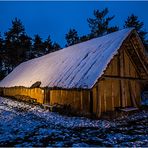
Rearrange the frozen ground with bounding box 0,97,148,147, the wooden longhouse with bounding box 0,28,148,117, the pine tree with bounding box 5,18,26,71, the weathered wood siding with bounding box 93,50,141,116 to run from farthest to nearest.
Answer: the pine tree with bounding box 5,18,26,71, the weathered wood siding with bounding box 93,50,141,116, the wooden longhouse with bounding box 0,28,148,117, the frozen ground with bounding box 0,97,148,147

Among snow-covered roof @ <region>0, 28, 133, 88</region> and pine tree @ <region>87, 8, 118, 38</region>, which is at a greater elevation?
pine tree @ <region>87, 8, 118, 38</region>

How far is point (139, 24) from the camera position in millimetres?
41094

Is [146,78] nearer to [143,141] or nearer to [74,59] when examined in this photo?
[74,59]

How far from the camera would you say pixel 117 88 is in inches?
685

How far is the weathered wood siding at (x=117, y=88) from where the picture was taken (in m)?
15.8

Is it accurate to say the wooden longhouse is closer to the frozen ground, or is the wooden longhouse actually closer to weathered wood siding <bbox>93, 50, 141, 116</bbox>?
weathered wood siding <bbox>93, 50, 141, 116</bbox>

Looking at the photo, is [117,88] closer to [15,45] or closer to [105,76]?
[105,76]

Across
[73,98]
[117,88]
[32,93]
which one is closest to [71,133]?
[73,98]

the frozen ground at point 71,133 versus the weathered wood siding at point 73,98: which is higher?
the weathered wood siding at point 73,98

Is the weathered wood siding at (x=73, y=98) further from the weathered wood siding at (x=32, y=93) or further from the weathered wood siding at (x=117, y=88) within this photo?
the weathered wood siding at (x=32, y=93)

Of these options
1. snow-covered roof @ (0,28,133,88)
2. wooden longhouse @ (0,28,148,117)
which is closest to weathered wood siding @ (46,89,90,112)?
wooden longhouse @ (0,28,148,117)

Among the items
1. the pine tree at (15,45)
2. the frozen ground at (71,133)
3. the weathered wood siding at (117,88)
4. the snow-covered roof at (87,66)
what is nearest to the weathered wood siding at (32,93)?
the snow-covered roof at (87,66)

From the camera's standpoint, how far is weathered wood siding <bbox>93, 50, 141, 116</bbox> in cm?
1580

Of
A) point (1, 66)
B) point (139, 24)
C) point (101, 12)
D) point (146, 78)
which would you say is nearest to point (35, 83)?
point (146, 78)
